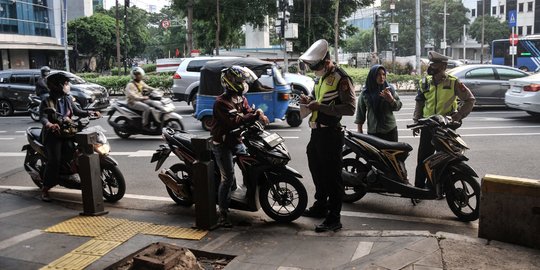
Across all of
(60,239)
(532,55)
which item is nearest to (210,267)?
(60,239)

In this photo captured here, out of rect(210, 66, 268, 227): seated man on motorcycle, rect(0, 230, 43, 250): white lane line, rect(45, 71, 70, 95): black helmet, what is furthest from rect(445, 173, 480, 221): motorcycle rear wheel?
rect(45, 71, 70, 95): black helmet

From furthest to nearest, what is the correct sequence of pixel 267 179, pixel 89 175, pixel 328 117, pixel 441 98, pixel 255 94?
pixel 255 94, pixel 441 98, pixel 89 175, pixel 267 179, pixel 328 117

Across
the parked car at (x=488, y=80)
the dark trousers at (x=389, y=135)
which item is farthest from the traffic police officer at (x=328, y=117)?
the parked car at (x=488, y=80)

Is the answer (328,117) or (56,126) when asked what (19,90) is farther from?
(328,117)

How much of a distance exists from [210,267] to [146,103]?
25.3ft

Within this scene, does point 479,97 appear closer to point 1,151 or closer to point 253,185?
point 253,185

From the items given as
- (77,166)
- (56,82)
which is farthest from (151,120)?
(56,82)

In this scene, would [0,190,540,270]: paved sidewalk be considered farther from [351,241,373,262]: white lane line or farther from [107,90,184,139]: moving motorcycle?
[107,90,184,139]: moving motorcycle

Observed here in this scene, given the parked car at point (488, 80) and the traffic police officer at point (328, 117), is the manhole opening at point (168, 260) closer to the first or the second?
the traffic police officer at point (328, 117)

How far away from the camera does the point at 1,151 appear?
10.7m

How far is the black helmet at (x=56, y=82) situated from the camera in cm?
627

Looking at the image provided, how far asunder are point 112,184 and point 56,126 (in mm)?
1004

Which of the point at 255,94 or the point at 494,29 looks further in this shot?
the point at 494,29

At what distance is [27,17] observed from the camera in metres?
43.8
